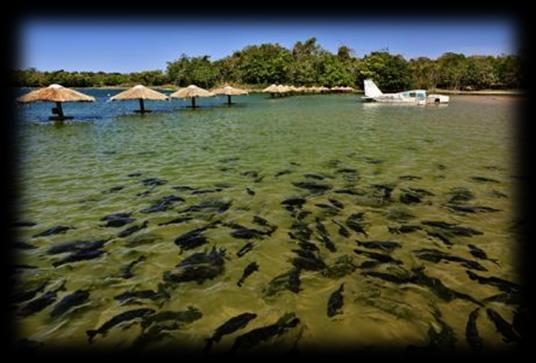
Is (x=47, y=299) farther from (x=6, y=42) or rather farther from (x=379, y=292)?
(x=379, y=292)

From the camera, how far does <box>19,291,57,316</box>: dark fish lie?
11.9ft

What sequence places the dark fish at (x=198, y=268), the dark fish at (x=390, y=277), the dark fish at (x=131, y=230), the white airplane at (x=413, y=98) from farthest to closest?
the white airplane at (x=413, y=98) < the dark fish at (x=131, y=230) < the dark fish at (x=198, y=268) < the dark fish at (x=390, y=277)

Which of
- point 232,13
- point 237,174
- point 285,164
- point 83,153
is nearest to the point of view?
point 232,13

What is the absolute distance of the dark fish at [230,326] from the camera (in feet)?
10.5

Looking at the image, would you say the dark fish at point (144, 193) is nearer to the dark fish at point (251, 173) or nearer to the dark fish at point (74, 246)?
the dark fish at point (74, 246)

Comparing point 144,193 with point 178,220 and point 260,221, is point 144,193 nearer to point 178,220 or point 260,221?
point 178,220

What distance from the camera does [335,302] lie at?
3.78 m

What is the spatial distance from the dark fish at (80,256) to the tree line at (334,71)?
50.8 m

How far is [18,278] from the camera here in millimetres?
4227

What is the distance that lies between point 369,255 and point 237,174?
17.0 feet

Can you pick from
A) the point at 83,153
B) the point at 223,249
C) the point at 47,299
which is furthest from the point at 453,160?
the point at 83,153

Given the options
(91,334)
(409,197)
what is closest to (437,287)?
(409,197)

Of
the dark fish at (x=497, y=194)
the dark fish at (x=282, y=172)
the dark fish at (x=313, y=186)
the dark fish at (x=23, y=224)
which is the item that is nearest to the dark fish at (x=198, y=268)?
the dark fish at (x=23, y=224)

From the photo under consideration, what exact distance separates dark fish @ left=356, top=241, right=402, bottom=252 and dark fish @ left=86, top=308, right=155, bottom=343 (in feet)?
10.5
